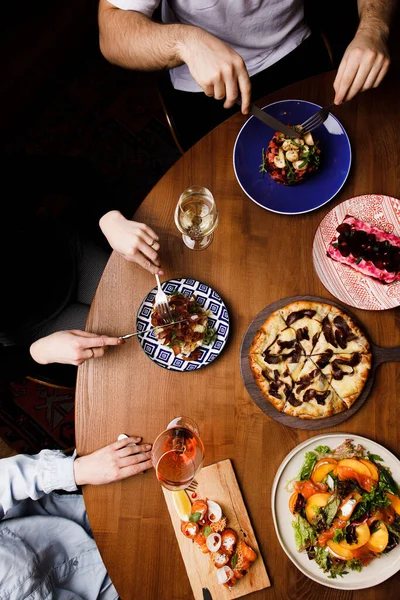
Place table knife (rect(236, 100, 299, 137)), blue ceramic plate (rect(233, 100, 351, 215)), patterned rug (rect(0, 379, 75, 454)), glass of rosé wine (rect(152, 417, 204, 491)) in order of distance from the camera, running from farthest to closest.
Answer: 1. patterned rug (rect(0, 379, 75, 454))
2. blue ceramic plate (rect(233, 100, 351, 215))
3. table knife (rect(236, 100, 299, 137))
4. glass of rosé wine (rect(152, 417, 204, 491))

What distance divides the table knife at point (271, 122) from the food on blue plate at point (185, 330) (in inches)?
27.1

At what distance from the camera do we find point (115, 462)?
5.55ft

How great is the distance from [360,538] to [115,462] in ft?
2.79

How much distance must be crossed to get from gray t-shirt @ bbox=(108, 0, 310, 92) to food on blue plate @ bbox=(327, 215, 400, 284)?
947 mm

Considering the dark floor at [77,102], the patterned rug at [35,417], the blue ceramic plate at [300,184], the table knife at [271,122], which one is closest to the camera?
the table knife at [271,122]

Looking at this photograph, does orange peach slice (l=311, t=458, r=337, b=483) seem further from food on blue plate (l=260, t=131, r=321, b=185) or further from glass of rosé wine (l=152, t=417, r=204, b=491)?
food on blue plate (l=260, t=131, r=321, b=185)

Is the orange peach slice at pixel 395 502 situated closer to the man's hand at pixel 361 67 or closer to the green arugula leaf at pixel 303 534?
the green arugula leaf at pixel 303 534

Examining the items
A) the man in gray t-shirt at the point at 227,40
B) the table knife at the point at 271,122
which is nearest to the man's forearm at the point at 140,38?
the man in gray t-shirt at the point at 227,40

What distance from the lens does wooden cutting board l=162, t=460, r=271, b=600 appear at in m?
1.66

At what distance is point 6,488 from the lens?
1886mm

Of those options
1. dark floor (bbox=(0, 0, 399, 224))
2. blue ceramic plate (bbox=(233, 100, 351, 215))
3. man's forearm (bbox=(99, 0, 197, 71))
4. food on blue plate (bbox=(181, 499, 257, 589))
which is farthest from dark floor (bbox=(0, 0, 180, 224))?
food on blue plate (bbox=(181, 499, 257, 589))

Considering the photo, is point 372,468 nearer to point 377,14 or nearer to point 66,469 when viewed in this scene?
point 66,469

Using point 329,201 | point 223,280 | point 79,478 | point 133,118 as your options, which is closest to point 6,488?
point 79,478

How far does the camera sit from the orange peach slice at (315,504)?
66.1 inches
